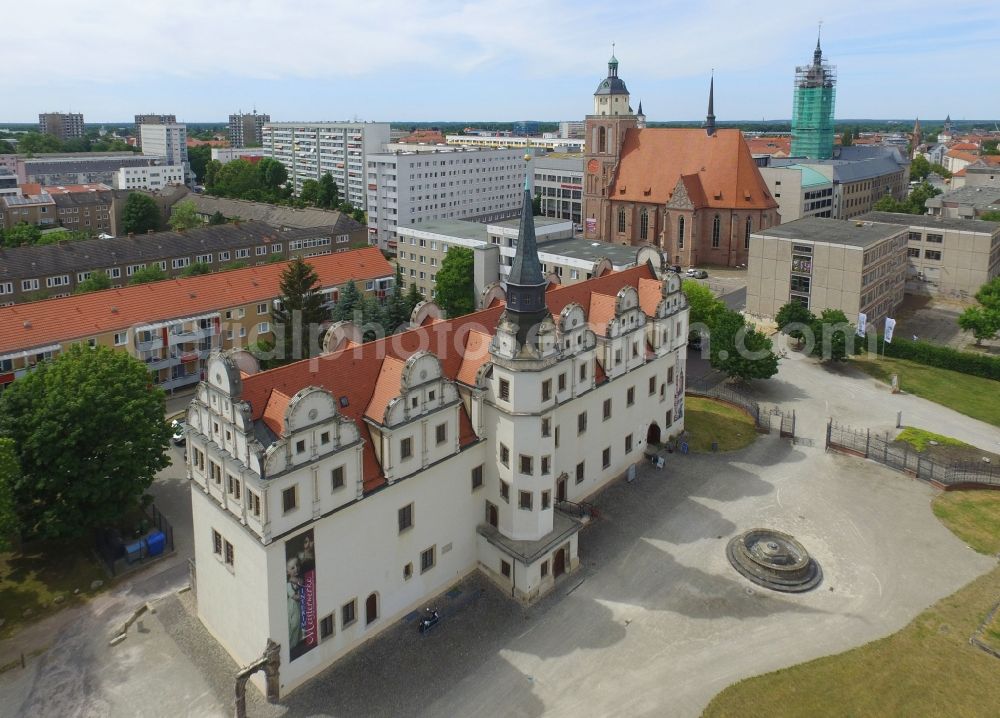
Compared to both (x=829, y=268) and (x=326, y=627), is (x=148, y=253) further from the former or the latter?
(x=829, y=268)

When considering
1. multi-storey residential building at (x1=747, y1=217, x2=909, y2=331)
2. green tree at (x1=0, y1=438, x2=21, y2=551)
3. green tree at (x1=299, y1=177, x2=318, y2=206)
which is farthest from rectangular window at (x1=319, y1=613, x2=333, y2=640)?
green tree at (x1=299, y1=177, x2=318, y2=206)

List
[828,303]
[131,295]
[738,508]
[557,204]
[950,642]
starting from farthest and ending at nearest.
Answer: [557,204] → [828,303] → [131,295] → [738,508] → [950,642]

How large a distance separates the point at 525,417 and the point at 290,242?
74.8 meters

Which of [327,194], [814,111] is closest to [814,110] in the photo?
[814,111]

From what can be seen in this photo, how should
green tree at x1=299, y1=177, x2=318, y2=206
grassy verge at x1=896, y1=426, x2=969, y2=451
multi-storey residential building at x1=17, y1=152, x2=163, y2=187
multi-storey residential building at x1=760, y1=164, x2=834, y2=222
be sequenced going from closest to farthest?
grassy verge at x1=896, y1=426, x2=969, y2=451, multi-storey residential building at x1=760, y1=164, x2=834, y2=222, green tree at x1=299, y1=177, x2=318, y2=206, multi-storey residential building at x1=17, y1=152, x2=163, y2=187

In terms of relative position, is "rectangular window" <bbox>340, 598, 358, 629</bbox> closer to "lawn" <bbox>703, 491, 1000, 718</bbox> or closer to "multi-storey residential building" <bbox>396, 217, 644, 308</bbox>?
"lawn" <bbox>703, 491, 1000, 718</bbox>

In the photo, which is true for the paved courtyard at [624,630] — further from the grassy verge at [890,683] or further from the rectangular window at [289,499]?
the rectangular window at [289,499]

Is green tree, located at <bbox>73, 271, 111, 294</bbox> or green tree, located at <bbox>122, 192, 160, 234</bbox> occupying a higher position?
green tree, located at <bbox>122, 192, 160, 234</bbox>

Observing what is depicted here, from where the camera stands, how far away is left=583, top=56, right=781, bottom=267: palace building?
9894 cm

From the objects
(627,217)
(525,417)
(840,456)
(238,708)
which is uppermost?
(627,217)

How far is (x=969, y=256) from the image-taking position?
280 feet

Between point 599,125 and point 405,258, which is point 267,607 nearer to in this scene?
point 405,258

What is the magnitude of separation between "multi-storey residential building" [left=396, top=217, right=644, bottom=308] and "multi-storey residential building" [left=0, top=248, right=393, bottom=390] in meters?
13.9

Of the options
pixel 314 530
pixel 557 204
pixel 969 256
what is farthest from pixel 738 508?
pixel 557 204
